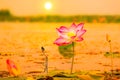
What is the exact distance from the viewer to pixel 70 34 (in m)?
Answer: 0.94

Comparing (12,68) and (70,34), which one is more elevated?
(70,34)

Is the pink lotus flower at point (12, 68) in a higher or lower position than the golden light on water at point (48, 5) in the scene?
lower

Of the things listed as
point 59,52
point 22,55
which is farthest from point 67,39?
Answer: point 22,55

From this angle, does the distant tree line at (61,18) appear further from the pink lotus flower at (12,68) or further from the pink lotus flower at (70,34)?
the pink lotus flower at (12,68)

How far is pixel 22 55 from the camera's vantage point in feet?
3.04

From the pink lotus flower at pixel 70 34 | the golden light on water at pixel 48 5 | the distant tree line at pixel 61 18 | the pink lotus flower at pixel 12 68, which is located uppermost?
the golden light on water at pixel 48 5

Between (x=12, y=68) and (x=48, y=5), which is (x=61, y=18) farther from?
(x=12, y=68)

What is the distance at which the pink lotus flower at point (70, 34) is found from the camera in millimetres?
934

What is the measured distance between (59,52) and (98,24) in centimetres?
19

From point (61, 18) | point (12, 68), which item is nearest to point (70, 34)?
point (61, 18)

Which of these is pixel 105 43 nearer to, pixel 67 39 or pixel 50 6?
pixel 67 39

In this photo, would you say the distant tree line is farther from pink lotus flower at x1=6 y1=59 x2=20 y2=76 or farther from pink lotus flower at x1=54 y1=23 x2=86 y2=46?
pink lotus flower at x1=6 y1=59 x2=20 y2=76

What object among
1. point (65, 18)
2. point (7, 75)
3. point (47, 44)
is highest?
point (65, 18)

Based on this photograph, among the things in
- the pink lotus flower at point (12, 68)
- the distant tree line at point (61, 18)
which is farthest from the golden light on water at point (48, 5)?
the pink lotus flower at point (12, 68)
